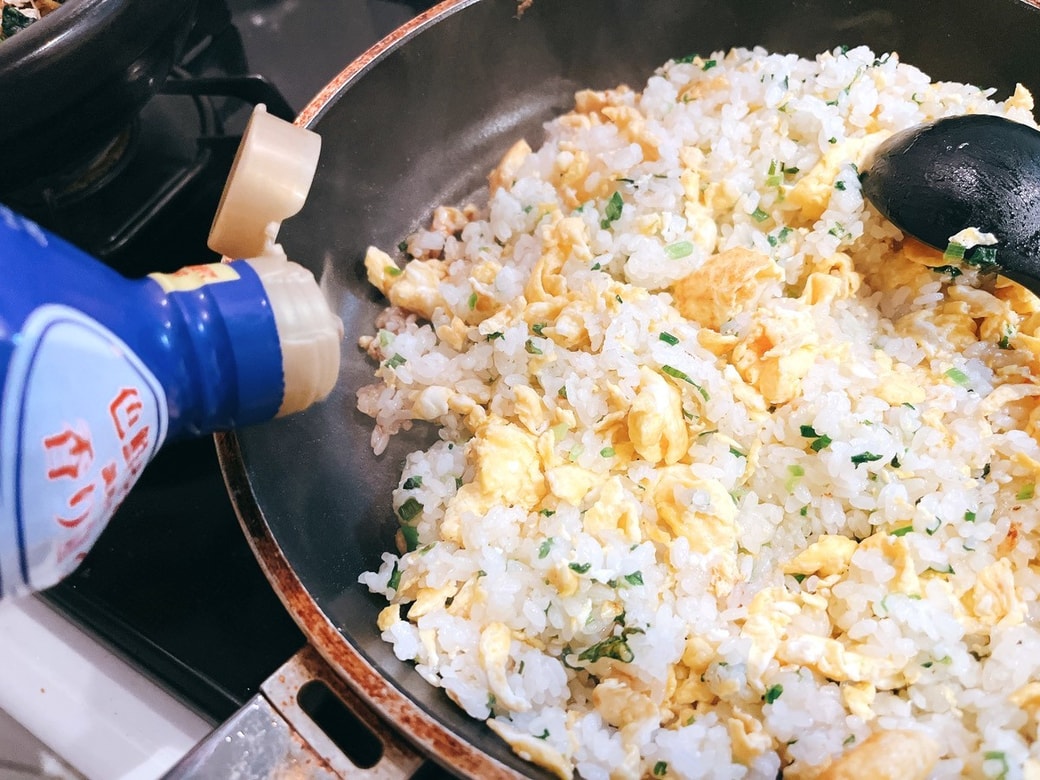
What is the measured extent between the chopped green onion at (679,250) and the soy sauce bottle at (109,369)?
64cm

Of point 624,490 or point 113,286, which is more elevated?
point 113,286

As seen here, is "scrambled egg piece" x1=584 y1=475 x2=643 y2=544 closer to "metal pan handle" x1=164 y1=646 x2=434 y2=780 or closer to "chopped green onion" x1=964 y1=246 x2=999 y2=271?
"metal pan handle" x1=164 y1=646 x2=434 y2=780

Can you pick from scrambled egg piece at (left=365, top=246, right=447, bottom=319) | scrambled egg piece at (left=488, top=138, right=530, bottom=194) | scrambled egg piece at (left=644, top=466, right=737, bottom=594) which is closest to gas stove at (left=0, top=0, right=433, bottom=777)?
scrambled egg piece at (left=365, top=246, right=447, bottom=319)

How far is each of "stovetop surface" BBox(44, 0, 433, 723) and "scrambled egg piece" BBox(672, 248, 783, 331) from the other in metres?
0.79

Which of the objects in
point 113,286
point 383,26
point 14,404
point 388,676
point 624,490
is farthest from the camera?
point 383,26

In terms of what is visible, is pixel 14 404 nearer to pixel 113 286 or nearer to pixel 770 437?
pixel 113 286

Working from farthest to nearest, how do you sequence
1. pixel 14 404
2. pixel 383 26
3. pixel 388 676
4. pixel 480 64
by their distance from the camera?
pixel 383 26
pixel 480 64
pixel 388 676
pixel 14 404

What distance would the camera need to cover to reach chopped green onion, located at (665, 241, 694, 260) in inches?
50.3

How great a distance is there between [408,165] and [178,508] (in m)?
0.74

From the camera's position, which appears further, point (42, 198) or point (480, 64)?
point (480, 64)

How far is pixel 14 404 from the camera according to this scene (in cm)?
61

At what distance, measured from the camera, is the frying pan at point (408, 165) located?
91 cm

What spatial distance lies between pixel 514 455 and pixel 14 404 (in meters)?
0.64

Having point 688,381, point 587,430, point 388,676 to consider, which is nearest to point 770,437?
point 688,381
